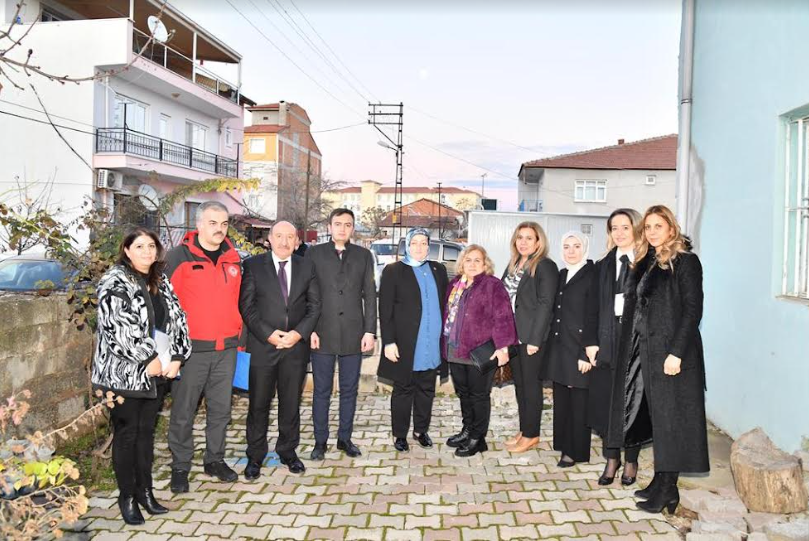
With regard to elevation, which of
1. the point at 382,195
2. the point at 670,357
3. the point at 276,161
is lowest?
the point at 670,357

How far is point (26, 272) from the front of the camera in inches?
311

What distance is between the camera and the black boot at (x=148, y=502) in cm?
392

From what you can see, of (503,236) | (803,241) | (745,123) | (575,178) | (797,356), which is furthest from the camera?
(575,178)

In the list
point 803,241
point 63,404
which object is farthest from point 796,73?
point 63,404

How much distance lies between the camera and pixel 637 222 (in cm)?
447

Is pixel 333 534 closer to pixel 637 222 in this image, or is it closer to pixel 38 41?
pixel 637 222

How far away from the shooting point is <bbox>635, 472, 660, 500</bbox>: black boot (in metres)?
4.08

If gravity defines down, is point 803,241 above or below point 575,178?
below

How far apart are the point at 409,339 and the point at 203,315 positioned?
172 centimetres

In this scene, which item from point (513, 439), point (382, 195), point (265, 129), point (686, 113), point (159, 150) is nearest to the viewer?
point (513, 439)

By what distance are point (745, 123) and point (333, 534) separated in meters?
4.84

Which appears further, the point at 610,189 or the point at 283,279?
the point at 610,189

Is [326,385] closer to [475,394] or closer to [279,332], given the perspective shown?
[279,332]

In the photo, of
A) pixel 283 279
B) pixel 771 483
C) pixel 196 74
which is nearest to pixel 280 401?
pixel 283 279
